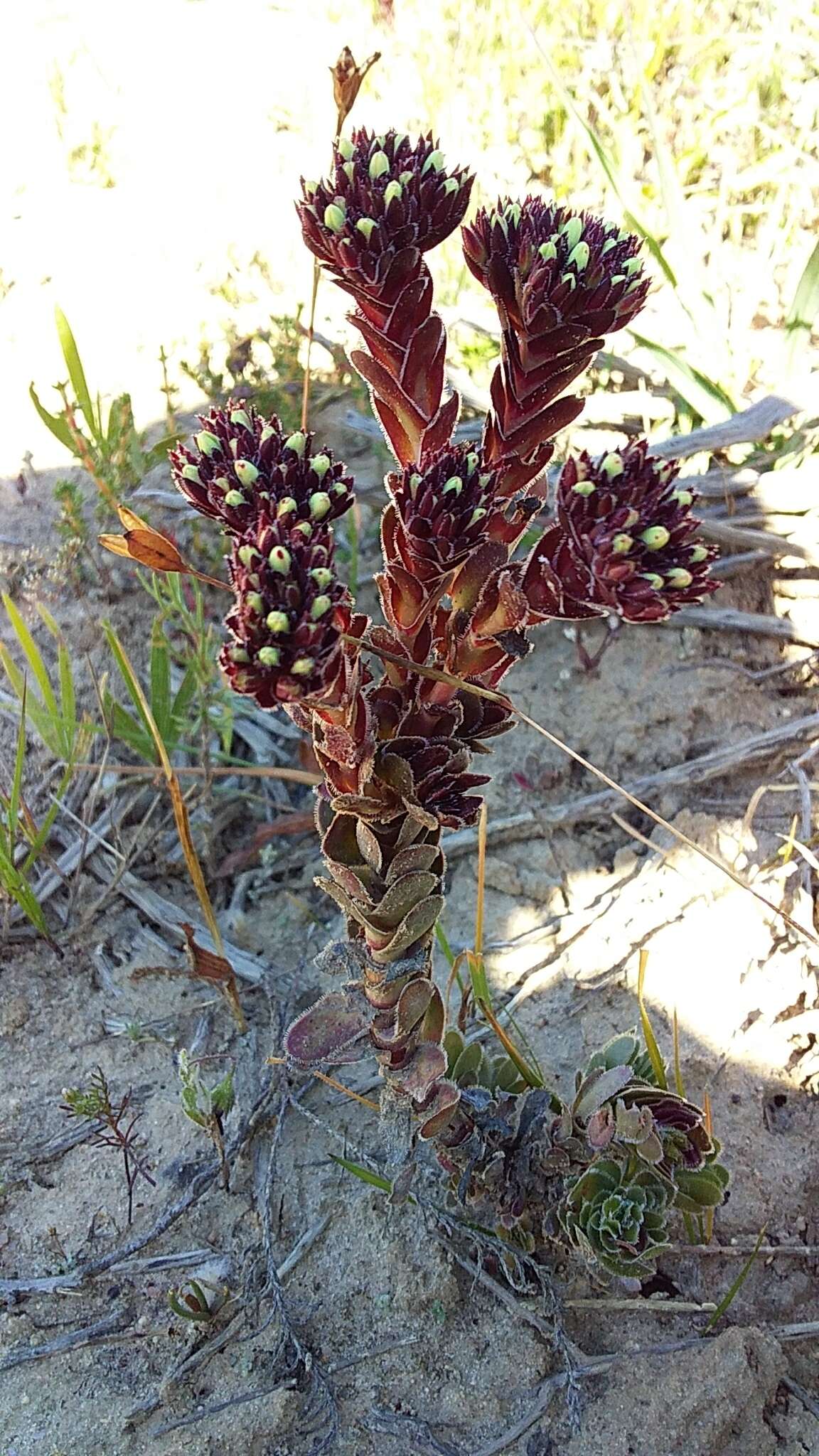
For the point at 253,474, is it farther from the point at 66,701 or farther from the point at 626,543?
the point at 66,701

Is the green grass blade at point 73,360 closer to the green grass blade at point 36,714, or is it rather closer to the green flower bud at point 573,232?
the green grass blade at point 36,714

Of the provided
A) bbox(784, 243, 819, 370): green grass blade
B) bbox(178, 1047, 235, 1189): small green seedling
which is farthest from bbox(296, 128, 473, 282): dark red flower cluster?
bbox(784, 243, 819, 370): green grass blade

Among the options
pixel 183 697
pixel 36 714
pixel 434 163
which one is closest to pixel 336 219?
pixel 434 163

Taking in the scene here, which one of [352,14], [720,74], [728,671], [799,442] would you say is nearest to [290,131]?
[352,14]

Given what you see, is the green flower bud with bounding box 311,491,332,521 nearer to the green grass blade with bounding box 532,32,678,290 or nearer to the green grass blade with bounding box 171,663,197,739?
the green grass blade with bounding box 171,663,197,739

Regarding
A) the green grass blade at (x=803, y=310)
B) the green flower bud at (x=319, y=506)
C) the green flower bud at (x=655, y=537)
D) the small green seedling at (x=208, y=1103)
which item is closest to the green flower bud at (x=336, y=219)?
the green flower bud at (x=319, y=506)
